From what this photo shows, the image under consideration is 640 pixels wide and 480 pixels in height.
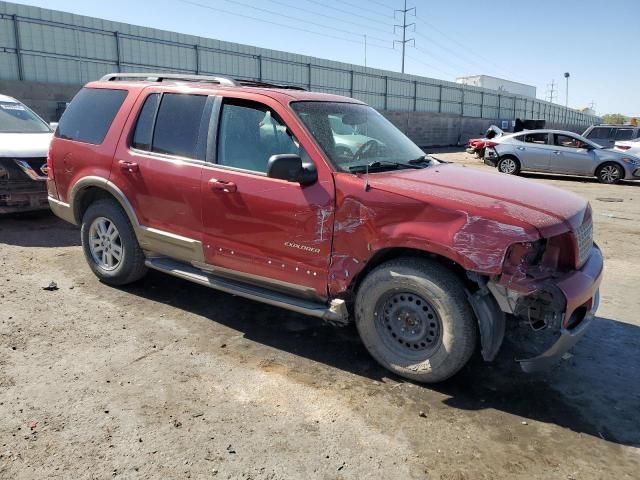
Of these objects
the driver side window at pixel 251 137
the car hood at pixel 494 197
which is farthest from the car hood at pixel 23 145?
the car hood at pixel 494 197

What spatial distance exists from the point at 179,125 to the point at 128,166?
62 centimetres

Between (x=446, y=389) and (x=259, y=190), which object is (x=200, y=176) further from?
(x=446, y=389)

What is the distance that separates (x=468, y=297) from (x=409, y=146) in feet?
5.96

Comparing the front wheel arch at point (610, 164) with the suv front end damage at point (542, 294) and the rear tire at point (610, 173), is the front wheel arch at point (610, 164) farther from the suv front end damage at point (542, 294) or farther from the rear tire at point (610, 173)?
the suv front end damage at point (542, 294)

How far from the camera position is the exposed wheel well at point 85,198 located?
16.5ft

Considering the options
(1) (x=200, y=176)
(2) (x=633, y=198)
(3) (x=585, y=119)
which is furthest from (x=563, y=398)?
(3) (x=585, y=119)

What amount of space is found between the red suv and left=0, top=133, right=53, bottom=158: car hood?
284 centimetres

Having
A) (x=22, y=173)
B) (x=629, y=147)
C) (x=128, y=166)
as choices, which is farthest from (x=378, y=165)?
(x=629, y=147)

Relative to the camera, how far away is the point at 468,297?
127 inches

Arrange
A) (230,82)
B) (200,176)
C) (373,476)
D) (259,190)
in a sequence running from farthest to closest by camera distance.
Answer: (230,82) → (200,176) → (259,190) → (373,476)

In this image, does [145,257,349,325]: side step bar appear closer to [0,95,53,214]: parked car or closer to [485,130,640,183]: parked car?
[0,95,53,214]: parked car

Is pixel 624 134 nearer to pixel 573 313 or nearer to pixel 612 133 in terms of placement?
pixel 612 133

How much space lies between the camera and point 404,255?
350 centimetres

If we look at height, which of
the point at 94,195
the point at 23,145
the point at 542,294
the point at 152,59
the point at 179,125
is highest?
the point at 152,59
